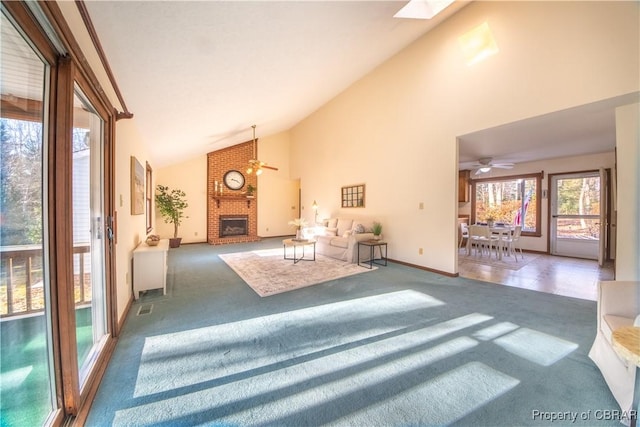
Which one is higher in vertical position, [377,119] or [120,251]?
[377,119]

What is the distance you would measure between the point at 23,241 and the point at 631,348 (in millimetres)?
2711

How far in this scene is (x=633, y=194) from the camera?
8.70ft

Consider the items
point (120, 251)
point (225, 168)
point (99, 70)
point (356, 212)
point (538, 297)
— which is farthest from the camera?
point (225, 168)

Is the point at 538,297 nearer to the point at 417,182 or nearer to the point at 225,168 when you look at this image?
the point at 417,182

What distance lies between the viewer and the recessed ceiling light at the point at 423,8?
11.7ft

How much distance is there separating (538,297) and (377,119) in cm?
423

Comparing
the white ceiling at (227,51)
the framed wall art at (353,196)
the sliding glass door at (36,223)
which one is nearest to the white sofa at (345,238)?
the framed wall art at (353,196)

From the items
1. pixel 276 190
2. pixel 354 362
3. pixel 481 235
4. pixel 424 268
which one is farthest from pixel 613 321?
pixel 276 190

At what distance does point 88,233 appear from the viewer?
1.79 m

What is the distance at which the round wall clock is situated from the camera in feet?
26.6

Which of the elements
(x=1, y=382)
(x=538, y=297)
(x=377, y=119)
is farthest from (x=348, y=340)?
(x=377, y=119)

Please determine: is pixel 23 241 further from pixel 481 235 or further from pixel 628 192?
pixel 481 235

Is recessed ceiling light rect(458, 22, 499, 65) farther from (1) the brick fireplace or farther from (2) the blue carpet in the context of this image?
(1) the brick fireplace

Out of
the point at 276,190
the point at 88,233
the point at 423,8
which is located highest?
the point at 423,8
